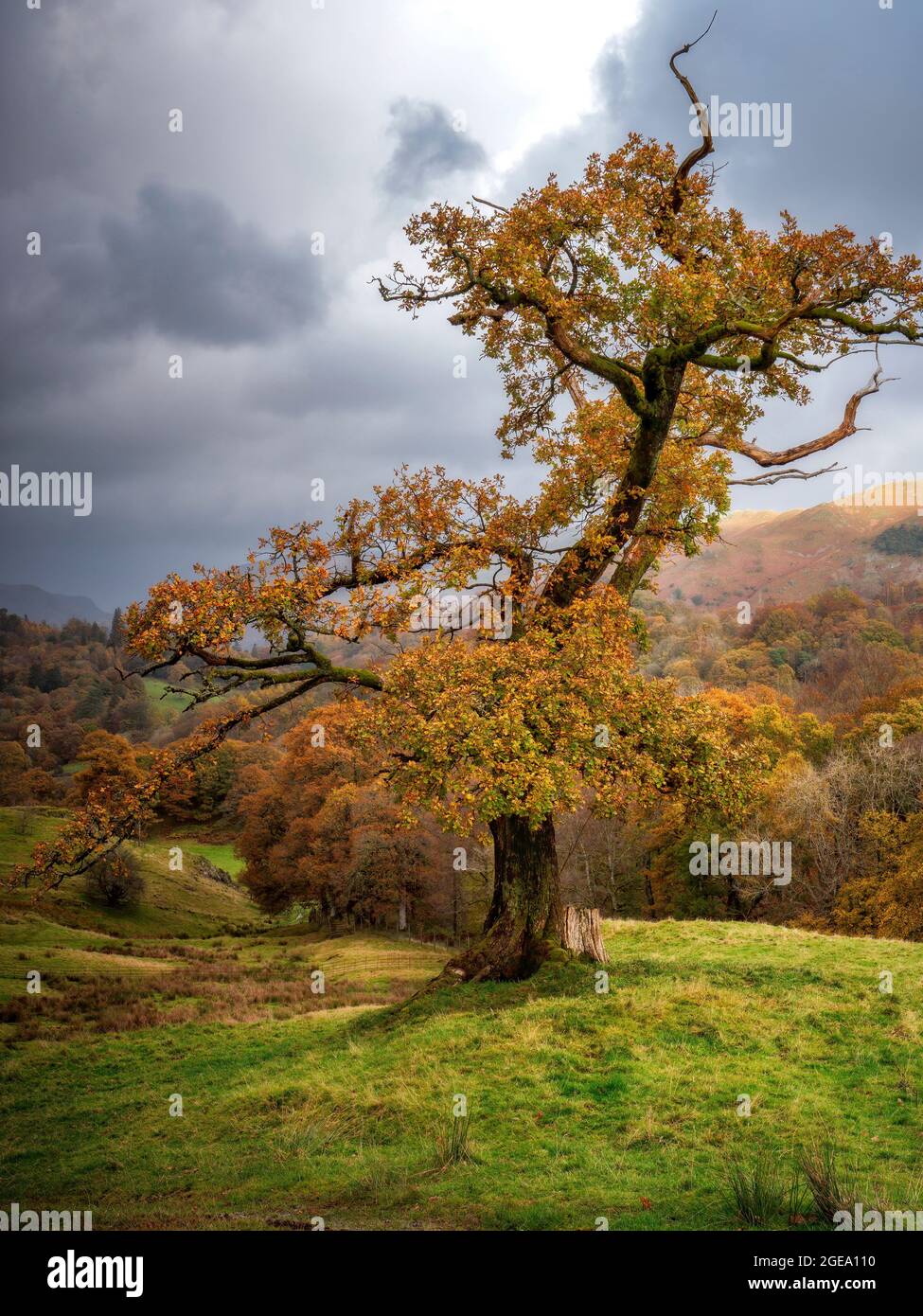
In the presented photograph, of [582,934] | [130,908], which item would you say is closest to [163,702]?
[130,908]

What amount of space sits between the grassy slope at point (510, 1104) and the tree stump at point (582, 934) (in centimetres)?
77

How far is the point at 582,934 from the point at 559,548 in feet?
29.5

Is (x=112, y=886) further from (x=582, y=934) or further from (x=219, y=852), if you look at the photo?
(x=582, y=934)

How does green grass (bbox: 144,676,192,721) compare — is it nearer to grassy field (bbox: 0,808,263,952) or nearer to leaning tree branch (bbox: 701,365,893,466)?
grassy field (bbox: 0,808,263,952)

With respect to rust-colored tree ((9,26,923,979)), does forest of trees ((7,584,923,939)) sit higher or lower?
lower

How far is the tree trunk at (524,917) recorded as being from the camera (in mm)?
19453

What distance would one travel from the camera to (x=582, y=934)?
1978cm

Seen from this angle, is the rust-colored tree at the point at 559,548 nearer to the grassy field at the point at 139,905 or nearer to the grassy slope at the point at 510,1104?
the grassy slope at the point at 510,1104

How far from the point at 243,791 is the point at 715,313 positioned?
3066 inches

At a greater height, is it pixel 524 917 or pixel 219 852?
pixel 524 917

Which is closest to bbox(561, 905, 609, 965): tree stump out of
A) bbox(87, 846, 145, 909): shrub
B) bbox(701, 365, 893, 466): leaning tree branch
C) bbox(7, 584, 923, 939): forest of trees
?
bbox(7, 584, 923, 939): forest of trees

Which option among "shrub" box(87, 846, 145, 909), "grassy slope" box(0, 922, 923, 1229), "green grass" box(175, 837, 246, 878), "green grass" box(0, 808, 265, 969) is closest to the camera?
"grassy slope" box(0, 922, 923, 1229)

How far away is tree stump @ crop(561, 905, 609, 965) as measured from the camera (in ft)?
64.5

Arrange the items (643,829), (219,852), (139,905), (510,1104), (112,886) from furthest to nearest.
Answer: (219,852) → (643,829) → (139,905) → (112,886) → (510,1104)
